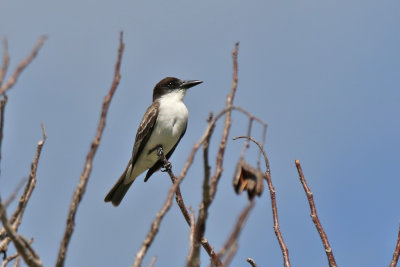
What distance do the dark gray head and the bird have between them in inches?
3.2

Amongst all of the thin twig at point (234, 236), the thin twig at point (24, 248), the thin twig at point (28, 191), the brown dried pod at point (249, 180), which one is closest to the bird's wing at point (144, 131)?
the thin twig at point (28, 191)

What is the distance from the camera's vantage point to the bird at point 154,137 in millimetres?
10875

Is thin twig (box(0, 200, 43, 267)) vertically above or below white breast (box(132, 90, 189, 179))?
below

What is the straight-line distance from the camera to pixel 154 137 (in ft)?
35.7

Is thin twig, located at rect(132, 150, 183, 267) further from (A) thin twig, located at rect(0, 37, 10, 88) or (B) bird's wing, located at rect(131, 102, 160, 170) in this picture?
(B) bird's wing, located at rect(131, 102, 160, 170)

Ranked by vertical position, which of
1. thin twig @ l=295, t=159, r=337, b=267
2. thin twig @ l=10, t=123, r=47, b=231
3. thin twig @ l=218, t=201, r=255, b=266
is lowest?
thin twig @ l=218, t=201, r=255, b=266

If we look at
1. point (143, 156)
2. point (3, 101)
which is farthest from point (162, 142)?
point (3, 101)

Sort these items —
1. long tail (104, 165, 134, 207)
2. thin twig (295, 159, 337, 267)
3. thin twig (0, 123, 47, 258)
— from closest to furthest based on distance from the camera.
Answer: thin twig (0, 123, 47, 258) < thin twig (295, 159, 337, 267) < long tail (104, 165, 134, 207)

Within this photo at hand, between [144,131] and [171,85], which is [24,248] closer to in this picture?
[144,131]

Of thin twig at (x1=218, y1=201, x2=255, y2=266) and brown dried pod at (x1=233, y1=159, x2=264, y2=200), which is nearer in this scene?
thin twig at (x1=218, y1=201, x2=255, y2=266)

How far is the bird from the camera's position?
1088 centimetres

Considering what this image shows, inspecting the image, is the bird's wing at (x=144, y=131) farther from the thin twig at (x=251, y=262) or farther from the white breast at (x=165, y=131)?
the thin twig at (x=251, y=262)

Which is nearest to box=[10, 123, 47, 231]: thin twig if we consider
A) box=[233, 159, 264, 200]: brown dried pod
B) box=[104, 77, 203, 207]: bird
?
box=[233, 159, 264, 200]: brown dried pod

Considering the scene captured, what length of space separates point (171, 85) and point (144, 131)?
1.31 m
